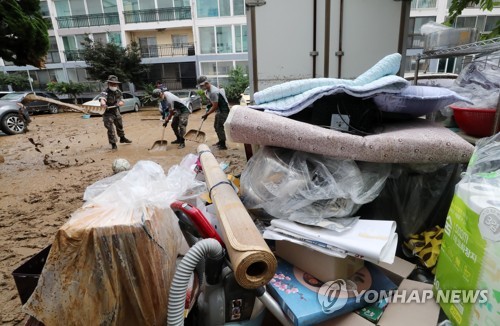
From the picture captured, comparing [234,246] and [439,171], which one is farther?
[439,171]

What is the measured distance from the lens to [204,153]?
71.2 inches

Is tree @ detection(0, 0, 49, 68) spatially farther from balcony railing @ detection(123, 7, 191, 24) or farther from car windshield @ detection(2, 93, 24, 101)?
balcony railing @ detection(123, 7, 191, 24)

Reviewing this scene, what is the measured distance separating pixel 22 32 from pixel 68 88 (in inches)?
520

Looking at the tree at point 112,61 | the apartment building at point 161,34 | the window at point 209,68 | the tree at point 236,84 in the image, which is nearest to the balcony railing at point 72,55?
the apartment building at point 161,34

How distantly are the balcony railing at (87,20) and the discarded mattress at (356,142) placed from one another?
20.7m

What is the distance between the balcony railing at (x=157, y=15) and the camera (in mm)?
17047

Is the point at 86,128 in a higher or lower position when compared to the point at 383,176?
lower

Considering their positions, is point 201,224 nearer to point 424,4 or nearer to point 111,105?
point 111,105

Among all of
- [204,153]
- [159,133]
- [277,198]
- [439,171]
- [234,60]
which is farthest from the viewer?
[234,60]

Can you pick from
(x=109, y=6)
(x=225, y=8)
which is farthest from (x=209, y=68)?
(x=109, y=6)

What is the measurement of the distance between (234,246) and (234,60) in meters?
17.7

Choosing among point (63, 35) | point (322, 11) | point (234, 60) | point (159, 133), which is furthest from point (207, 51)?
point (322, 11)

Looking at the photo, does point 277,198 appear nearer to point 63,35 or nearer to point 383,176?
point 383,176

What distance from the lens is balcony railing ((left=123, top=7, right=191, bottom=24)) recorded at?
17047mm
